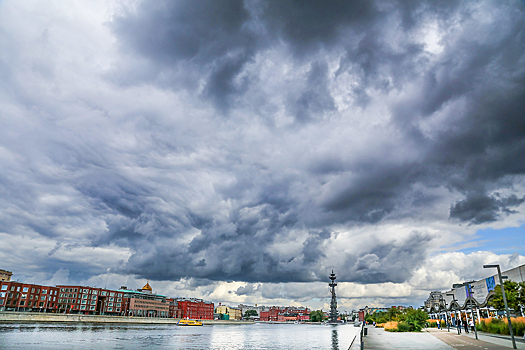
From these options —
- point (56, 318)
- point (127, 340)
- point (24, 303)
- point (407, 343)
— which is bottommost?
point (56, 318)

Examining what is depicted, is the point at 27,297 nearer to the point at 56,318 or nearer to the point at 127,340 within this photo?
the point at 56,318

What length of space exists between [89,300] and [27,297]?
28.0 meters

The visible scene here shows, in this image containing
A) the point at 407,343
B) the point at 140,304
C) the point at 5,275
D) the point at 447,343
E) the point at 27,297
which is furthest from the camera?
the point at 140,304

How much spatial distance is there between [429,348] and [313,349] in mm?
26419

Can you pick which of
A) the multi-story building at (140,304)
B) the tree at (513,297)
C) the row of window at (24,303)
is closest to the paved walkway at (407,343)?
the tree at (513,297)

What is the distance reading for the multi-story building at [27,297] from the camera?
125438mm

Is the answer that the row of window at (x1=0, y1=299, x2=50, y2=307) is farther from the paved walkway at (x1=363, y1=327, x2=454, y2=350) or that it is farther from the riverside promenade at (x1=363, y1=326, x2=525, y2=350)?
the riverside promenade at (x1=363, y1=326, x2=525, y2=350)

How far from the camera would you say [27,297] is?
133m

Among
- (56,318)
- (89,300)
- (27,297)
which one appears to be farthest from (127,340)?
(89,300)

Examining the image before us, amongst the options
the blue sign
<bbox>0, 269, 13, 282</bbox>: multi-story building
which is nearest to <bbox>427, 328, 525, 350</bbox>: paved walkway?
the blue sign

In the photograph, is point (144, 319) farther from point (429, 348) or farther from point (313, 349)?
point (429, 348)

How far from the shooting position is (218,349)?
2023 inches

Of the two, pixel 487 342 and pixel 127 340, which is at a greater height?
pixel 487 342

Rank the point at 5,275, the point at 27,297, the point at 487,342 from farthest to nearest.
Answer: the point at 5,275 < the point at 27,297 < the point at 487,342
